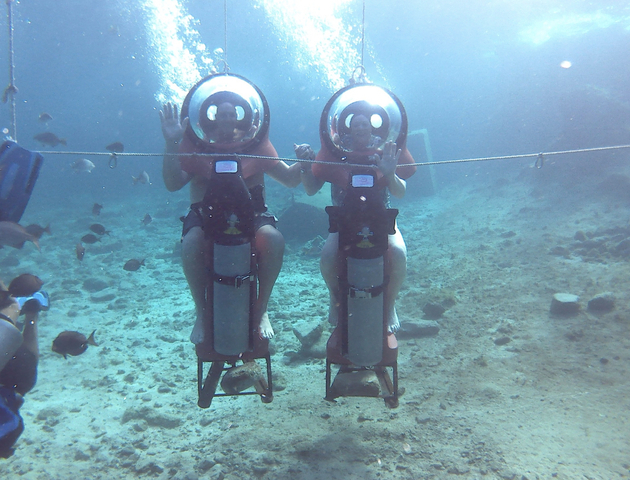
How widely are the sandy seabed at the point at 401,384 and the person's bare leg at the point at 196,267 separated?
4.13ft

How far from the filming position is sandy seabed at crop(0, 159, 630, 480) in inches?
115

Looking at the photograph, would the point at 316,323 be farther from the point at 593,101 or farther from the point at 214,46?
the point at 214,46

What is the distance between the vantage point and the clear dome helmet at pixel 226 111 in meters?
3.10

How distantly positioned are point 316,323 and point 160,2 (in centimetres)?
3670

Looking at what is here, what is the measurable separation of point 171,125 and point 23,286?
6.81 ft

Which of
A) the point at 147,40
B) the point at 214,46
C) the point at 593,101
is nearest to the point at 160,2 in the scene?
the point at 147,40

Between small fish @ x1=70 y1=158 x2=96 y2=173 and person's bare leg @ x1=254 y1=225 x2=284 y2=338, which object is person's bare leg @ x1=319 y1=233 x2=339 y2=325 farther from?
small fish @ x1=70 y1=158 x2=96 y2=173

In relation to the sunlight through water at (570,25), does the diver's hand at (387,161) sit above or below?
below

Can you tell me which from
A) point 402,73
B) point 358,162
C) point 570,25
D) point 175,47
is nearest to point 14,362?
point 358,162

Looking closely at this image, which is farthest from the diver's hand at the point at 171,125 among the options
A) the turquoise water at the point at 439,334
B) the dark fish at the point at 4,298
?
the dark fish at the point at 4,298

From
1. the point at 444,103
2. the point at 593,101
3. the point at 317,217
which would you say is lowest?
the point at 317,217

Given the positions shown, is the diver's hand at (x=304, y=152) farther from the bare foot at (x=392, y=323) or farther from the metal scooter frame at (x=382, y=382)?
the metal scooter frame at (x=382, y=382)

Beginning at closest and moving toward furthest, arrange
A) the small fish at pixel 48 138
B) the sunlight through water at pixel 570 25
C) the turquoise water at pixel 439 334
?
1. the turquoise water at pixel 439 334
2. the small fish at pixel 48 138
3. the sunlight through water at pixel 570 25

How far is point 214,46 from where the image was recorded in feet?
128
